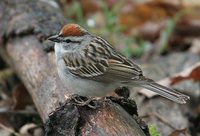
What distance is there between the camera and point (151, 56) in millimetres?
7684

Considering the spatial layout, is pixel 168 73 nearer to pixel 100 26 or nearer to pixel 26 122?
pixel 26 122

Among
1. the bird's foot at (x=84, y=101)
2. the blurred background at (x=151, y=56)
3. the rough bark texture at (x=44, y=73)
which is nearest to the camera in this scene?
the rough bark texture at (x=44, y=73)

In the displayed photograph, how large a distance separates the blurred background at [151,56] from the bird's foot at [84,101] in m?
0.49

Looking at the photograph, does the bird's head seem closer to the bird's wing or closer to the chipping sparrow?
the chipping sparrow

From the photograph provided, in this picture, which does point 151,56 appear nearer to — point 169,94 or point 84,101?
point 169,94

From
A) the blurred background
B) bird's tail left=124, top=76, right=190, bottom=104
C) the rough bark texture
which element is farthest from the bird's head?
the blurred background

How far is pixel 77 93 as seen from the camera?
481cm

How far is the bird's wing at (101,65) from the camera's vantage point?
4895 millimetres

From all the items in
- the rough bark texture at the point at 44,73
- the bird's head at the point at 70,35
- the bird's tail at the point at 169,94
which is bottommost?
the rough bark texture at the point at 44,73

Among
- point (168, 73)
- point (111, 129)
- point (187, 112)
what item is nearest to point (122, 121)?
point (111, 129)

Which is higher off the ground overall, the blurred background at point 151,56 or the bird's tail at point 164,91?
the bird's tail at point 164,91

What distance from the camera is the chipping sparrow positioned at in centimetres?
485

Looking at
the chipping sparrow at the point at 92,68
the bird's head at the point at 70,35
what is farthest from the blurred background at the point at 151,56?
the bird's head at the point at 70,35

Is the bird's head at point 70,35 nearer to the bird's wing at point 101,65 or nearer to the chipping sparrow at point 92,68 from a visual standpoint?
the chipping sparrow at point 92,68
